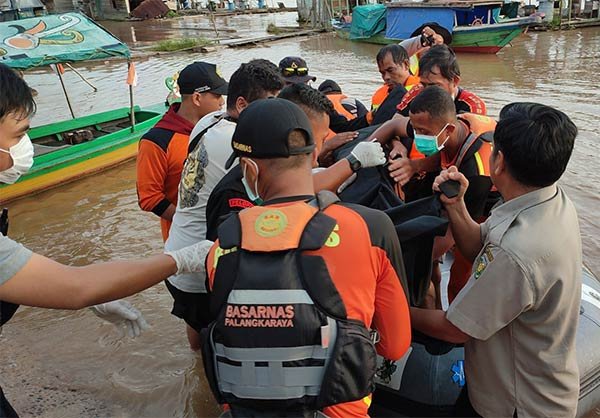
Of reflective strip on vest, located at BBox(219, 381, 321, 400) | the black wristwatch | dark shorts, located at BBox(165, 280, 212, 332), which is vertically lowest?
dark shorts, located at BBox(165, 280, 212, 332)

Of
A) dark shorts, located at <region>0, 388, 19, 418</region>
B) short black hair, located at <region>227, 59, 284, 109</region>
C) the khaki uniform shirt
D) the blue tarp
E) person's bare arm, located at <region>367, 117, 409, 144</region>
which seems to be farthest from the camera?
the blue tarp

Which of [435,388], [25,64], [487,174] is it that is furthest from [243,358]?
[25,64]

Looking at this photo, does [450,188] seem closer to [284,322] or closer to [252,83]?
[284,322]

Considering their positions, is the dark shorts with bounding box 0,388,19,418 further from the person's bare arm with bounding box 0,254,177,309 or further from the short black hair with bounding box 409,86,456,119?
the short black hair with bounding box 409,86,456,119

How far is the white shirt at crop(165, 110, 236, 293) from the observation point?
8.72ft

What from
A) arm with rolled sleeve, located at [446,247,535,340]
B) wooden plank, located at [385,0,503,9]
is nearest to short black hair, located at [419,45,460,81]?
arm with rolled sleeve, located at [446,247,535,340]

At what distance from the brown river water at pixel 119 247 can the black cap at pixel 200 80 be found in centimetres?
218

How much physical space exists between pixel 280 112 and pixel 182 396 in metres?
2.87

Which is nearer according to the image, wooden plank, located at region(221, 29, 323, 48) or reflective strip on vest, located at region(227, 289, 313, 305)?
reflective strip on vest, located at region(227, 289, 313, 305)

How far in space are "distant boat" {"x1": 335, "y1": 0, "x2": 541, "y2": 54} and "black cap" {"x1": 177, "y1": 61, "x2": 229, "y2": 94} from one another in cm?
1779

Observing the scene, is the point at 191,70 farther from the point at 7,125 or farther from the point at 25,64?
the point at 25,64

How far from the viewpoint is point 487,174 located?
2.63m

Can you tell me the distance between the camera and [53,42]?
8.15m

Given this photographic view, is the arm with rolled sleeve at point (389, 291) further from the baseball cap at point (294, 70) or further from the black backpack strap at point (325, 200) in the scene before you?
the baseball cap at point (294, 70)
